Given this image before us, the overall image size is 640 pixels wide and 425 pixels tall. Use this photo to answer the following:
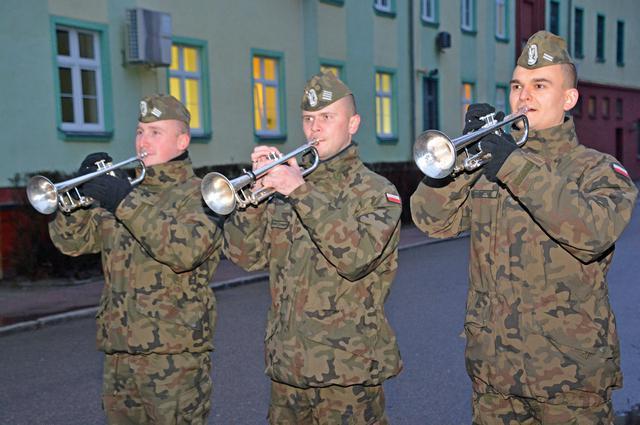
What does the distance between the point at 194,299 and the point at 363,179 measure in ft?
3.46

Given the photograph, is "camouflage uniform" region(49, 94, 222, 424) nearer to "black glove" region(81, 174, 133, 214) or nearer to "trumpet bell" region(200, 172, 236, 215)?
"black glove" region(81, 174, 133, 214)

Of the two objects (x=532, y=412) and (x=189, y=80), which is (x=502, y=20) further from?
(x=532, y=412)

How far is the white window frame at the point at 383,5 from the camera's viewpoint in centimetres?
1944

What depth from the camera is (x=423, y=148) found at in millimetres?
2773

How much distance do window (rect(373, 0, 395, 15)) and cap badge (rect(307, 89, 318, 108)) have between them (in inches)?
666

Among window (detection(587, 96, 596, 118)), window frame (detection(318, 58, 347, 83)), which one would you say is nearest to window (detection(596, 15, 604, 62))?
window (detection(587, 96, 596, 118))

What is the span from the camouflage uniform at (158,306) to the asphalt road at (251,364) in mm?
1529

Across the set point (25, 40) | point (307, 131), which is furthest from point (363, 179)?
point (25, 40)

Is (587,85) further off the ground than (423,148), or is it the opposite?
(587,85)

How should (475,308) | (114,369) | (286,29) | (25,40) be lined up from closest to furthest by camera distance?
1. (475,308)
2. (114,369)
3. (25,40)
4. (286,29)

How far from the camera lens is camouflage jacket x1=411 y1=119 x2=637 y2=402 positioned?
8.10 ft

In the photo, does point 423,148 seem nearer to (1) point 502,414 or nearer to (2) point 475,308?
(2) point 475,308

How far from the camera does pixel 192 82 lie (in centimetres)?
1451

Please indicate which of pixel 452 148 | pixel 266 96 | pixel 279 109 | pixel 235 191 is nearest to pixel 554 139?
pixel 452 148
